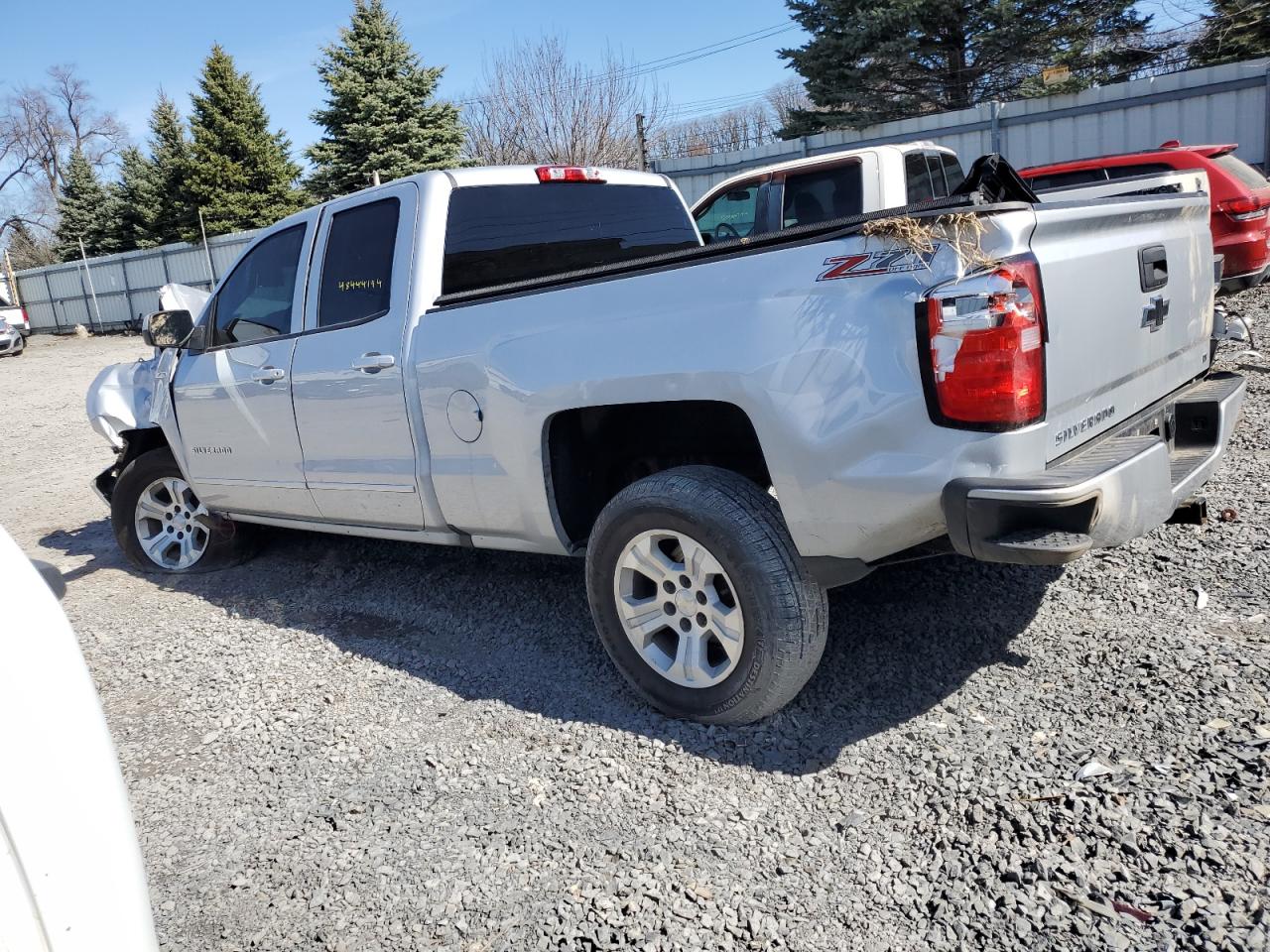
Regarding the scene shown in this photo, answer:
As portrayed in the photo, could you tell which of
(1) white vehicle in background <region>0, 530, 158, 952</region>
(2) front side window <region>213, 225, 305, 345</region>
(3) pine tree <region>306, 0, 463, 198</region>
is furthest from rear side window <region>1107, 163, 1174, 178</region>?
(3) pine tree <region>306, 0, 463, 198</region>

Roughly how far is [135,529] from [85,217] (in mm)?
36732

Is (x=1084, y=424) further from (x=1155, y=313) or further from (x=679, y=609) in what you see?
(x=679, y=609)

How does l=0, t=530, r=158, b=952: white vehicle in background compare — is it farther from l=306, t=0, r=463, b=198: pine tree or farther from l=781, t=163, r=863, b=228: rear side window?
l=306, t=0, r=463, b=198: pine tree

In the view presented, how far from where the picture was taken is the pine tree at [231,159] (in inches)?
1142

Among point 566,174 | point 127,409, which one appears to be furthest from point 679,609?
point 127,409

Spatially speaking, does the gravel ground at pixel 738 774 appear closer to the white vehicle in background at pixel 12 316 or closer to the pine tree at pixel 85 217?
the white vehicle in background at pixel 12 316

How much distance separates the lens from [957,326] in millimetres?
2590

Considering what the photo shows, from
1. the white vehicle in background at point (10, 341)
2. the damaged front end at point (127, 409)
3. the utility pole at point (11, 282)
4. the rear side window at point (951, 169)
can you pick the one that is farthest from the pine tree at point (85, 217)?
the rear side window at point (951, 169)

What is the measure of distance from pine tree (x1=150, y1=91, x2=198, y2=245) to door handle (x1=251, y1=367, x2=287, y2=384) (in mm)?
28522

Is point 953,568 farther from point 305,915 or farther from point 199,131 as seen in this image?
point 199,131

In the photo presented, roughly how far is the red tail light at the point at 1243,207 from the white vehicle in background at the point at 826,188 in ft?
7.92

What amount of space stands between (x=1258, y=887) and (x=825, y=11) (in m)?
22.7

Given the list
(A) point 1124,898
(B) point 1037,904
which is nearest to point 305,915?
(B) point 1037,904

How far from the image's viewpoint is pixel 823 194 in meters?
8.37
